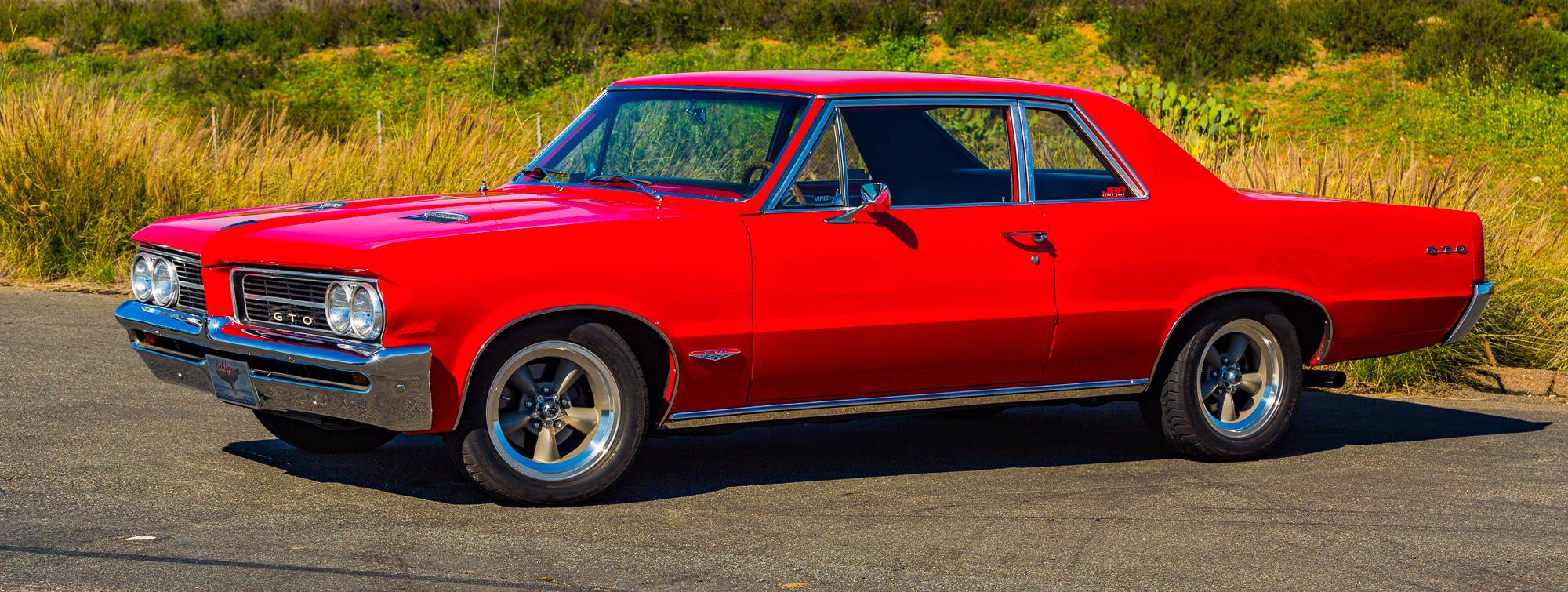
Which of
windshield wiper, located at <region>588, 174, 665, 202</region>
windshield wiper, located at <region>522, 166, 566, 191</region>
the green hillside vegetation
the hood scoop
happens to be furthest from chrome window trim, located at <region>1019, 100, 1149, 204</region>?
the green hillside vegetation

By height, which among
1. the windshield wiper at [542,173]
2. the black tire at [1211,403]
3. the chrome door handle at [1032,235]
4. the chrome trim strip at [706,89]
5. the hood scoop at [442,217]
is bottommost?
the black tire at [1211,403]

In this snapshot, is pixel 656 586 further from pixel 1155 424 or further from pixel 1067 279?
pixel 1155 424

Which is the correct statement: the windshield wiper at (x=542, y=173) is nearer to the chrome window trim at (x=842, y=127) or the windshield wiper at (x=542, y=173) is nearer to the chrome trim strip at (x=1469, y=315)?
the chrome window trim at (x=842, y=127)

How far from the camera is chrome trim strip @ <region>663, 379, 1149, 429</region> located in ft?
21.0

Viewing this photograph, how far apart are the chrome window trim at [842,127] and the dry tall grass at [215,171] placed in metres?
4.85

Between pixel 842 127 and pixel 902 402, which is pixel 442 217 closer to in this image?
pixel 842 127

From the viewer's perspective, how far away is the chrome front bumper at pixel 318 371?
18.6 feet

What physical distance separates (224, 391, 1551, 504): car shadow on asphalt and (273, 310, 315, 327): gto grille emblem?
80 centimetres

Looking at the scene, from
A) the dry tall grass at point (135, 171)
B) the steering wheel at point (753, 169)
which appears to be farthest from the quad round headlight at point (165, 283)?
the dry tall grass at point (135, 171)

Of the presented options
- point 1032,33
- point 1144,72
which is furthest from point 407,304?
point 1032,33

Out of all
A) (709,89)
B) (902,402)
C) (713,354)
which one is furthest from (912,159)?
(713,354)

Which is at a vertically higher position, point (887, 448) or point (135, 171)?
point (135, 171)

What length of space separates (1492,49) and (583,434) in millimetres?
26675

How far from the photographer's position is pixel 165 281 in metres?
6.49
